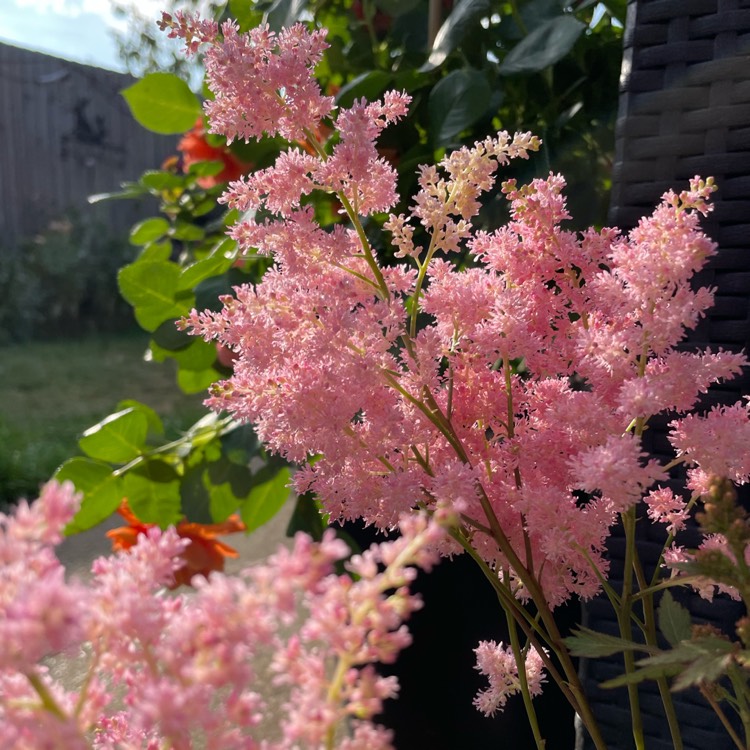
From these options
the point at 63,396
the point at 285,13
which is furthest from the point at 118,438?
the point at 63,396

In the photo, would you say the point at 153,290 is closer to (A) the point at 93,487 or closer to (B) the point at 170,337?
(B) the point at 170,337

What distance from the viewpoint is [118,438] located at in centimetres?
96

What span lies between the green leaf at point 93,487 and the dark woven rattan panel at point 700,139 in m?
0.61

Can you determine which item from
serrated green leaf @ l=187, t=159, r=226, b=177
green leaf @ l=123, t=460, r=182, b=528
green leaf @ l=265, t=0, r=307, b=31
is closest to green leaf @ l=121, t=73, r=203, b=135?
serrated green leaf @ l=187, t=159, r=226, b=177

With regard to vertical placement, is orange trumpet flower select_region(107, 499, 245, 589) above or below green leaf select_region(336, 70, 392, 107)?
below

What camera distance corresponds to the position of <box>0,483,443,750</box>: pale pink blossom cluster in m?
0.21

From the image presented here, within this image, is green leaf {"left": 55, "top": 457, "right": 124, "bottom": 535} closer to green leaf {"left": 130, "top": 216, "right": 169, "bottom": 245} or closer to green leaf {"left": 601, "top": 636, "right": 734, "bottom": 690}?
green leaf {"left": 130, "top": 216, "right": 169, "bottom": 245}

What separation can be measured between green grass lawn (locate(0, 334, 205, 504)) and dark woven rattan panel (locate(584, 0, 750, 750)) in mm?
2409

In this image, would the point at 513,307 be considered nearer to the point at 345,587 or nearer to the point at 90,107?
the point at 345,587

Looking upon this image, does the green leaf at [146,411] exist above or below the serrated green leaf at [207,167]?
below

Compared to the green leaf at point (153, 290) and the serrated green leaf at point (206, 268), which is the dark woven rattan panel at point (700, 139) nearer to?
the serrated green leaf at point (206, 268)

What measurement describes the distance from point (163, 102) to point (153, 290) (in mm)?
247

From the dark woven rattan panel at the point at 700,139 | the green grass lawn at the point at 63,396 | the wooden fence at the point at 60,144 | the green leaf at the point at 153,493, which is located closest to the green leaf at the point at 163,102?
the green leaf at the point at 153,493

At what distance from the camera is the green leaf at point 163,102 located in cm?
103
